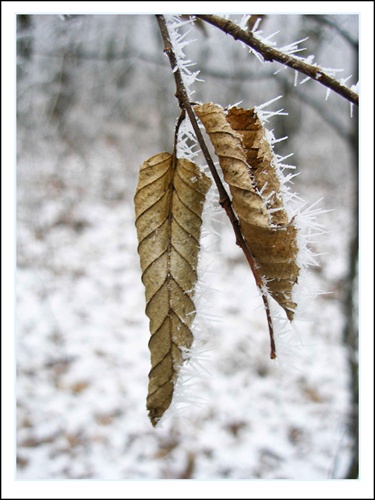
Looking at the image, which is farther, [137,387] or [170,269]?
[137,387]

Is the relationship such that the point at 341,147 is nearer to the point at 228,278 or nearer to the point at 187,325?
the point at 228,278

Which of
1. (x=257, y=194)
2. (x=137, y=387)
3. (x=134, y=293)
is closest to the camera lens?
(x=257, y=194)

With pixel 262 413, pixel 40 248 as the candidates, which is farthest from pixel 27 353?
pixel 262 413

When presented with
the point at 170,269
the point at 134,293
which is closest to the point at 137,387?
the point at 134,293

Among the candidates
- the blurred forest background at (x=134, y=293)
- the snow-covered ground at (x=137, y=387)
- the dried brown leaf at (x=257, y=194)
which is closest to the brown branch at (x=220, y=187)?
the dried brown leaf at (x=257, y=194)

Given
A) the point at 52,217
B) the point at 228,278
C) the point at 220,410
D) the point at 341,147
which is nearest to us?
the point at 220,410

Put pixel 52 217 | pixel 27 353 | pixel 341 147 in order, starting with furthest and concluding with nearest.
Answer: pixel 341 147 → pixel 52 217 → pixel 27 353

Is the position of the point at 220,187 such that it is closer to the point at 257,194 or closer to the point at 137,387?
the point at 257,194
